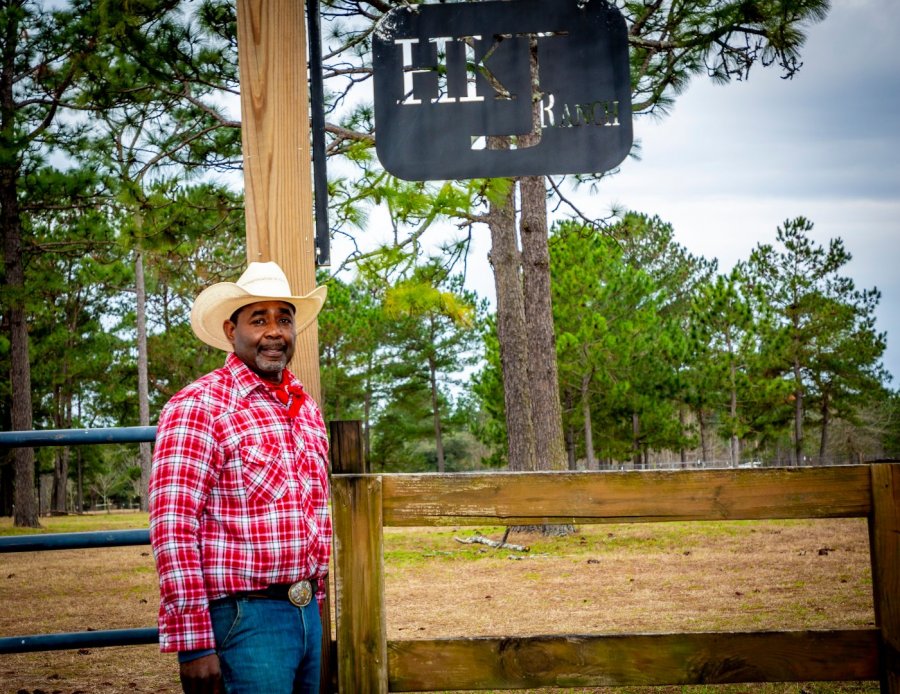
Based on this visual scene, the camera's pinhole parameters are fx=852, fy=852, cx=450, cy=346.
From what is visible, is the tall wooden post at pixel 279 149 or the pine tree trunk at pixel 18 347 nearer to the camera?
the tall wooden post at pixel 279 149

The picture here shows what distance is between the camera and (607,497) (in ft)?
8.90

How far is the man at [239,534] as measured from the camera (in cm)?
216

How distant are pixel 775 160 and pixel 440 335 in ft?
50.5

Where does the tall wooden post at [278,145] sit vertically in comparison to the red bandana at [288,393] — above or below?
above

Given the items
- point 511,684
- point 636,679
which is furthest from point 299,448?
point 636,679

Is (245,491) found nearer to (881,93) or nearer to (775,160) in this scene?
(881,93)

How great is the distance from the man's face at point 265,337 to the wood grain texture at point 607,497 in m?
0.54

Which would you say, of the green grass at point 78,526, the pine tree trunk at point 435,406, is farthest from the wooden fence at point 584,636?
the pine tree trunk at point 435,406

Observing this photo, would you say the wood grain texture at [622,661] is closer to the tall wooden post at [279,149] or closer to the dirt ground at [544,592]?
the tall wooden post at [279,149]

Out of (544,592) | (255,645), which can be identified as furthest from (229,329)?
(544,592)

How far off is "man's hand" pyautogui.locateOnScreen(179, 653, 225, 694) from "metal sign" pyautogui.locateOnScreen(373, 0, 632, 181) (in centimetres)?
162

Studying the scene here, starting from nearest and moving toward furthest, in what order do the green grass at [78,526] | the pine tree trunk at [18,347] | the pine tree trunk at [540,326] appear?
the pine tree trunk at [540,326]
the green grass at [78,526]
the pine tree trunk at [18,347]

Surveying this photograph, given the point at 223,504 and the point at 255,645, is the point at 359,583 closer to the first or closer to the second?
the point at 255,645

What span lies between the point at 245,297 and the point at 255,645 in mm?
973
